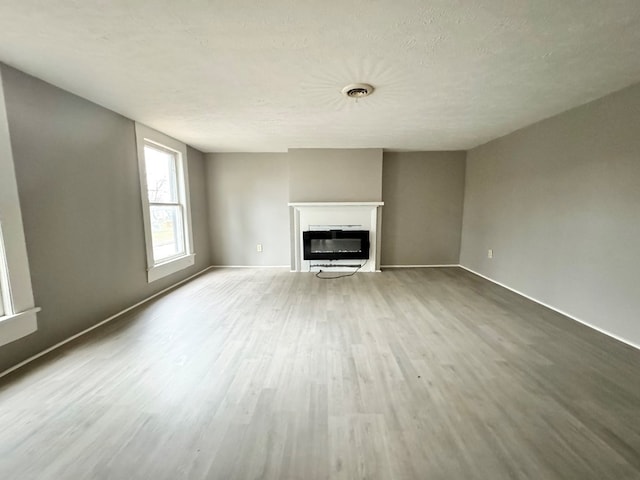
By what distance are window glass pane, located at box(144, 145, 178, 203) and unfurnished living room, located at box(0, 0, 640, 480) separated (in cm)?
4

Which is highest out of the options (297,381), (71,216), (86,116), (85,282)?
(86,116)

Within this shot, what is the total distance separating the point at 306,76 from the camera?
1.92 meters

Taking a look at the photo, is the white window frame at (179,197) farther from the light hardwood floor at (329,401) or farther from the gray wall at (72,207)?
the light hardwood floor at (329,401)

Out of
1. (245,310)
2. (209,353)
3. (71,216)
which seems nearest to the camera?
(209,353)

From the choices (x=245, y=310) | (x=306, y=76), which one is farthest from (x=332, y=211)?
(x=306, y=76)

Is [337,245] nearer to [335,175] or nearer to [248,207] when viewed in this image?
[335,175]

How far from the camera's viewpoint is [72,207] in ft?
7.32

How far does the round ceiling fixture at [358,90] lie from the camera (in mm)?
2064

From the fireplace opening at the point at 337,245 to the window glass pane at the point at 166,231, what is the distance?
6.39 feet

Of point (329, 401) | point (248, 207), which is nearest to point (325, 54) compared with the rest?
point (329, 401)

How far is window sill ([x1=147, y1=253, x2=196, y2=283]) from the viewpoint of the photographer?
3.27 meters

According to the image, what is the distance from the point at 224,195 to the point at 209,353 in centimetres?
336

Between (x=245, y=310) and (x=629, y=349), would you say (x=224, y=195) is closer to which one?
(x=245, y=310)

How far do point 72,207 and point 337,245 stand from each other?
131 inches
